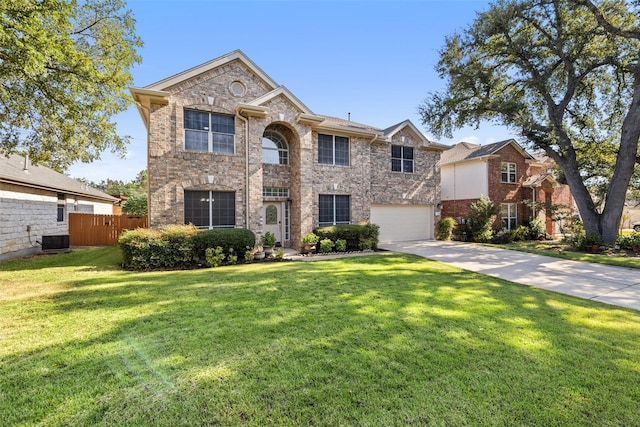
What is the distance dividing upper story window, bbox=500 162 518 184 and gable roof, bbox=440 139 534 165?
1233 mm

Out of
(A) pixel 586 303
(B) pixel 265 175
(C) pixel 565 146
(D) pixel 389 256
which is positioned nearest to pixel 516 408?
(A) pixel 586 303

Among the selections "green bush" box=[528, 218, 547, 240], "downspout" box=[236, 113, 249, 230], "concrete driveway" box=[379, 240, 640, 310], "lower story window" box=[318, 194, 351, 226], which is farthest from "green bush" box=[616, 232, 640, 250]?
"downspout" box=[236, 113, 249, 230]

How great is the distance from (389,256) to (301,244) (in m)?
3.90

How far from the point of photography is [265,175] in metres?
13.2

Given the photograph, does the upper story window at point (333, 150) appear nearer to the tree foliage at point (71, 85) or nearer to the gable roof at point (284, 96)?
the gable roof at point (284, 96)

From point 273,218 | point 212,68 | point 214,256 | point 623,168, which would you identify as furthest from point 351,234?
point 623,168

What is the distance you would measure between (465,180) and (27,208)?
24.8 metres

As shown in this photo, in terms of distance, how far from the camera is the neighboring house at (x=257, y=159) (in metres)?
10.9

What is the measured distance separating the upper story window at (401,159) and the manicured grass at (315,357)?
10.8 meters

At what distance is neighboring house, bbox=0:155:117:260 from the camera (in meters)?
11.2

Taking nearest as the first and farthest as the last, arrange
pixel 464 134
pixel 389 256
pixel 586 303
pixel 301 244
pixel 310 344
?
pixel 310 344, pixel 586 303, pixel 389 256, pixel 301 244, pixel 464 134

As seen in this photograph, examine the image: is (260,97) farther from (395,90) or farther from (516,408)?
(516,408)

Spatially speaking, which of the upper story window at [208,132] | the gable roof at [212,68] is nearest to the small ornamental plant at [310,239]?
the upper story window at [208,132]

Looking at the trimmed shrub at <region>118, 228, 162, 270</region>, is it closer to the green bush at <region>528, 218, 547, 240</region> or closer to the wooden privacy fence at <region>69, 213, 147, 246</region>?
the wooden privacy fence at <region>69, 213, 147, 246</region>
